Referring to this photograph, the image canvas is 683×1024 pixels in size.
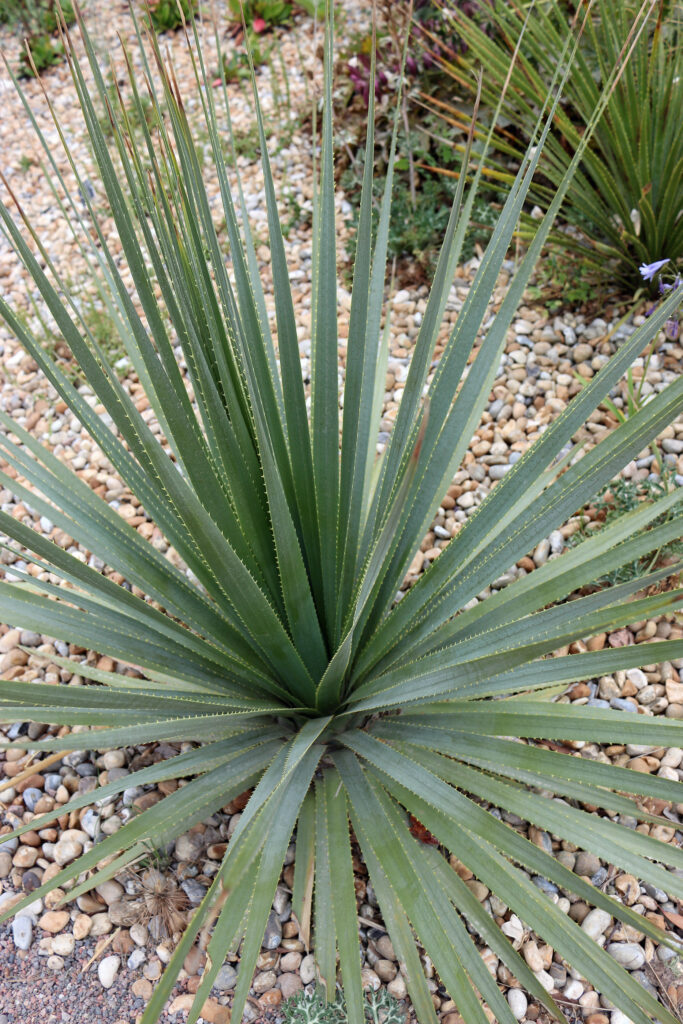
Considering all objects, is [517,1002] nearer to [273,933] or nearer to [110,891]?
[273,933]

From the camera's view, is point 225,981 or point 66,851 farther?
point 66,851

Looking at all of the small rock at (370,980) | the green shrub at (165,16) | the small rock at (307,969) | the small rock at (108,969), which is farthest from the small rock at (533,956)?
the green shrub at (165,16)

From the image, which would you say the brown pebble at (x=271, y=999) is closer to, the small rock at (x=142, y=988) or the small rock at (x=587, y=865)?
the small rock at (x=142, y=988)

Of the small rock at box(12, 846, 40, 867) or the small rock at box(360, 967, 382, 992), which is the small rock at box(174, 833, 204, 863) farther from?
the small rock at box(360, 967, 382, 992)

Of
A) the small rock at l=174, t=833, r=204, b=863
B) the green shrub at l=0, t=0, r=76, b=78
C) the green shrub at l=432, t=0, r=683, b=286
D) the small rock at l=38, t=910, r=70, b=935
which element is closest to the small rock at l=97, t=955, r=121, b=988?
the small rock at l=38, t=910, r=70, b=935

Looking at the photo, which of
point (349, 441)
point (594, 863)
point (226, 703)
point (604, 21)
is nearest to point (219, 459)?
point (349, 441)

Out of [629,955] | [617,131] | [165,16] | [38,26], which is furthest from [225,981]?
[38,26]
